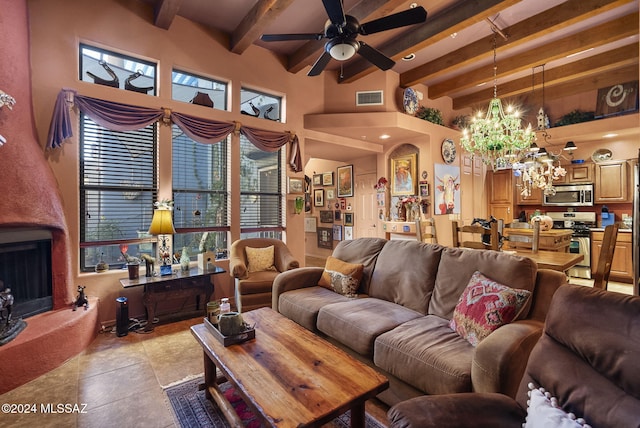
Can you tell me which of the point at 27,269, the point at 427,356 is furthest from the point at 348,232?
the point at 27,269

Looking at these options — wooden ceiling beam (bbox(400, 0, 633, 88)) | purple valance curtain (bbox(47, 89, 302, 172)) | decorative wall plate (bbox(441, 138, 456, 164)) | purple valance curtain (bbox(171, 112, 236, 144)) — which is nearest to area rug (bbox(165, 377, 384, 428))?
purple valance curtain (bbox(47, 89, 302, 172))

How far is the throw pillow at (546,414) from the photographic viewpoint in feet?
3.00

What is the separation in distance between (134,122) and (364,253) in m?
2.95

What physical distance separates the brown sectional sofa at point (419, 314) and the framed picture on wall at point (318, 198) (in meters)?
4.46

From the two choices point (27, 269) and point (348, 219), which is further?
point (348, 219)

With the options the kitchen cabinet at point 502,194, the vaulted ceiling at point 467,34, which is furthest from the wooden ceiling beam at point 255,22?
the kitchen cabinet at point 502,194

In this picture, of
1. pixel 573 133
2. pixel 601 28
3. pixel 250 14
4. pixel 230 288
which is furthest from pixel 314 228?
pixel 601 28

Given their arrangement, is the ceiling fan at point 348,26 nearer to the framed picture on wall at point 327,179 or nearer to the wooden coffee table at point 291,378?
the wooden coffee table at point 291,378

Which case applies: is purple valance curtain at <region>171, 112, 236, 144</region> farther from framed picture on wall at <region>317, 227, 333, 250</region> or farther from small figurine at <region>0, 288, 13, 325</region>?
framed picture on wall at <region>317, 227, 333, 250</region>

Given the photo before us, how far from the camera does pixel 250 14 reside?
3.69 meters

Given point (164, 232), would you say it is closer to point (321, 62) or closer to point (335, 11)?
Answer: point (321, 62)

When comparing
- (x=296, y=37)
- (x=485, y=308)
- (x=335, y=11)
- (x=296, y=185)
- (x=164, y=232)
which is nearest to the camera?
(x=485, y=308)

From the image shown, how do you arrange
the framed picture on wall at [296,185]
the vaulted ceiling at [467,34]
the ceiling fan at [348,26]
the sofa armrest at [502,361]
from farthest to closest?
the framed picture on wall at [296,185] → the vaulted ceiling at [467,34] → the ceiling fan at [348,26] → the sofa armrest at [502,361]

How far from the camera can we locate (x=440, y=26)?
366 centimetres
